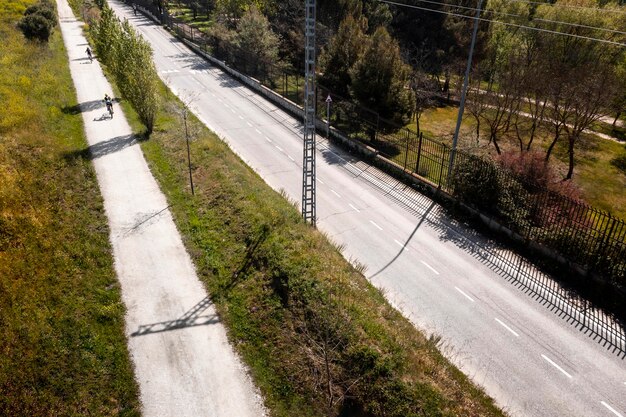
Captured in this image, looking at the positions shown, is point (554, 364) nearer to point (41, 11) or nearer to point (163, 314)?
point (163, 314)

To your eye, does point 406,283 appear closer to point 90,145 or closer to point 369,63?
point 369,63

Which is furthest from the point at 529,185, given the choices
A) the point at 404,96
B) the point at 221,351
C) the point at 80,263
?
the point at 80,263

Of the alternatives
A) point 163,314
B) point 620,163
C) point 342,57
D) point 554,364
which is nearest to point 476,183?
point 554,364

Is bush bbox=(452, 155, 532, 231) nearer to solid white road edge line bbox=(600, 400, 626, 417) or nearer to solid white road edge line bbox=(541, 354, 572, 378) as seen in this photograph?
solid white road edge line bbox=(541, 354, 572, 378)

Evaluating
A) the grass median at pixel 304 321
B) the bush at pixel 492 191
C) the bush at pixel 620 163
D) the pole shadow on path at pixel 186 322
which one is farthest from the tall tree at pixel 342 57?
the pole shadow on path at pixel 186 322

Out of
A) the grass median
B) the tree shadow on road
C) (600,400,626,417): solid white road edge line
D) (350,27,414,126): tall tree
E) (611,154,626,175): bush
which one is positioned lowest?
(611,154,626,175): bush

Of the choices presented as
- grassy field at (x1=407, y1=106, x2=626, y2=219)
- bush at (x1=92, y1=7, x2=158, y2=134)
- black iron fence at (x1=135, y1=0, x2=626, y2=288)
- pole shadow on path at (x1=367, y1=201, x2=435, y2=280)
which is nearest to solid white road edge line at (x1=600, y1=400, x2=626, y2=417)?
black iron fence at (x1=135, y1=0, x2=626, y2=288)
